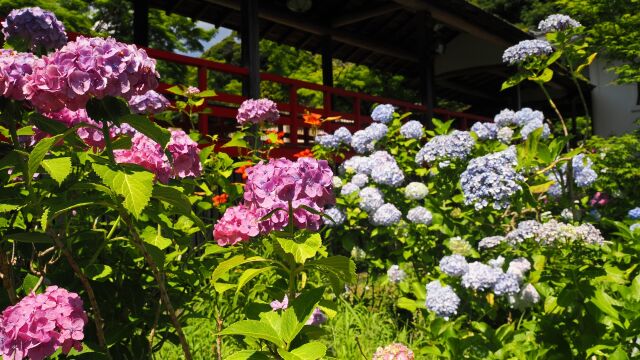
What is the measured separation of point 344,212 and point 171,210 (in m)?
2.55

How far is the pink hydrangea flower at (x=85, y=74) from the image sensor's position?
3.84 ft

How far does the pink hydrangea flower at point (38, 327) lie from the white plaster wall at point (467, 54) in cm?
1283

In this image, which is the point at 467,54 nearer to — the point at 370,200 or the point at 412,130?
the point at 412,130

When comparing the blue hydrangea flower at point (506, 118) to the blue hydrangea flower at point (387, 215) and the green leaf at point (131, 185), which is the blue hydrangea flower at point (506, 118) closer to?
the blue hydrangea flower at point (387, 215)

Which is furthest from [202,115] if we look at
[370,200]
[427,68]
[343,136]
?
[427,68]

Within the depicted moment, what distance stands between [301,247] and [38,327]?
65cm

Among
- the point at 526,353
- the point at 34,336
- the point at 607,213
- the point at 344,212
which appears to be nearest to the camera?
the point at 34,336

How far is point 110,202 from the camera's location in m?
1.31

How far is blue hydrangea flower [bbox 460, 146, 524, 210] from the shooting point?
229 cm

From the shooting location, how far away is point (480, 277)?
2.42 metres

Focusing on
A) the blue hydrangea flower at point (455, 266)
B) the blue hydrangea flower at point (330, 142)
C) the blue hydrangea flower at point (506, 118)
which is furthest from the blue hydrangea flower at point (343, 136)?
the blue hydrangea flower at point (455, 266)

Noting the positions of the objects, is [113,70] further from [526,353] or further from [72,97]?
[526,353]

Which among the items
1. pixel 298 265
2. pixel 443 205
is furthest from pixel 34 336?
pixel 443 205

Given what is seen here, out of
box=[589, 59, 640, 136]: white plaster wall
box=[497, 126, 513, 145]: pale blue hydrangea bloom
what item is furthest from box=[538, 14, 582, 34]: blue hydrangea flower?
box=[589, 59, 640, 136]: white plaster wall
